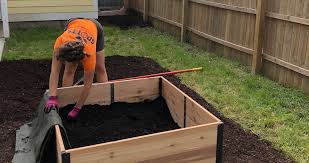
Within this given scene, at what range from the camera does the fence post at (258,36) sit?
680 cm

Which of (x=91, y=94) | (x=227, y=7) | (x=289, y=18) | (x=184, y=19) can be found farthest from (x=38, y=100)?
(x=184, y=19)

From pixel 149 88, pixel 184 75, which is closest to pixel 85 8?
pixel 184 75

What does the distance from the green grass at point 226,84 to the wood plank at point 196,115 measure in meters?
0.99

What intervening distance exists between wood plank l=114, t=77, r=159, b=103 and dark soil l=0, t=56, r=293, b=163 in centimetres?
94

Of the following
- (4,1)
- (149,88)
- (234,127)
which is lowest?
(234,127)

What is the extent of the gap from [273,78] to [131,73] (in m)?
2.37

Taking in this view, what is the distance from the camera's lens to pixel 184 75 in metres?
7.11

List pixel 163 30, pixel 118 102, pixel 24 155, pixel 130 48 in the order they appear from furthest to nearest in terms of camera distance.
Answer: pixel 163 30, pixel 130 48, pixel 118 102, pixel 24 155

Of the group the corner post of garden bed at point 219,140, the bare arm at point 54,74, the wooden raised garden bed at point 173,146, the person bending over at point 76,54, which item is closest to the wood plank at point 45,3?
the person bending over at point 76,54

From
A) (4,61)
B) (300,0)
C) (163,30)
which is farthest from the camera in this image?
(163,30)

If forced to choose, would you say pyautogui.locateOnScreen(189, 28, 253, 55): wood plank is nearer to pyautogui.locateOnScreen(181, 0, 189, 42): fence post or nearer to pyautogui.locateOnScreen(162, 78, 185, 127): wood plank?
pyautogui.locateOnScreen(181, 0, 189, 42): fence post

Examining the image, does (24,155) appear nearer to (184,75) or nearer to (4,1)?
(184,75)

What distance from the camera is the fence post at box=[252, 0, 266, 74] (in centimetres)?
680

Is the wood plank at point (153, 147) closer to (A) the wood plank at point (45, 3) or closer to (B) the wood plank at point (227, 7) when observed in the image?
(B) the wood plank at point (227, 7)
